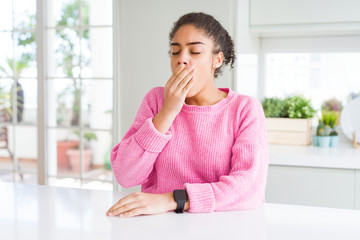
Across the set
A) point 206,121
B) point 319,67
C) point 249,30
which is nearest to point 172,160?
point 206,121

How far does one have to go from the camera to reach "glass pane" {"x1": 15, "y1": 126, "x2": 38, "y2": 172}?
24.2ft

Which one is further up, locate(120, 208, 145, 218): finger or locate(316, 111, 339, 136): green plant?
locate(316, 111, 339, 136): green plant

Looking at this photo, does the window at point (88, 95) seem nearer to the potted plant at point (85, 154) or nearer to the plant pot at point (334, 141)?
the potted plant at point (85, 154)

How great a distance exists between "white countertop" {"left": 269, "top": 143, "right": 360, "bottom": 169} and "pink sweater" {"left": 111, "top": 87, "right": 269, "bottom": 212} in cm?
90

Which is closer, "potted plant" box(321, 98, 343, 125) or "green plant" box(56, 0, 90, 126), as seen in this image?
"potted plant" box(321, 98, 343, 125)

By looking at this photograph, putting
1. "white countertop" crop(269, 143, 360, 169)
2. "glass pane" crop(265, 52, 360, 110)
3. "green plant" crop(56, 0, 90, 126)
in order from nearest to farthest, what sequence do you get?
"white countertop" crop(269, 143, 360, 169)
"glass pane" crop(265, 52, 360, 110)
"green plant" crop(56, 0, 90, 126)

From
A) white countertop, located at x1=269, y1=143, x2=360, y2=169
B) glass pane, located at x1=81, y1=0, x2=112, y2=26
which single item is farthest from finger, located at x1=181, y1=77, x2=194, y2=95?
glass pane, located at x1=81, y1=0, x2=112, y2=26

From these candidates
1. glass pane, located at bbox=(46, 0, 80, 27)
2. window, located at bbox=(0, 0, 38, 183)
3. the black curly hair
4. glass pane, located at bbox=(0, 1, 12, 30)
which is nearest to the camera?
the black curly hair

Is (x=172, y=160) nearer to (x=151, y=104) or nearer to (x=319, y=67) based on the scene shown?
(x=151, y=104)

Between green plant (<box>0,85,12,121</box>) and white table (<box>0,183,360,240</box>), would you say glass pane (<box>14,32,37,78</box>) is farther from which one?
white table (<box>0,183,360,240</box>)

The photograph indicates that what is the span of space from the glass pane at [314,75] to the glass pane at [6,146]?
3.92 metres

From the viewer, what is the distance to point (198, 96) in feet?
4.86

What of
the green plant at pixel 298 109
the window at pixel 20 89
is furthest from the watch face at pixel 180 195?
the window at pixel 20 89

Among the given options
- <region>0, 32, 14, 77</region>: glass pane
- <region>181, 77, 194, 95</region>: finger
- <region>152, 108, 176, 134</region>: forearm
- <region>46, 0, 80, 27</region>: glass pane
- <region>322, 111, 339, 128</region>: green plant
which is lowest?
<region>322, 111, 339, 128</region>: green plant
